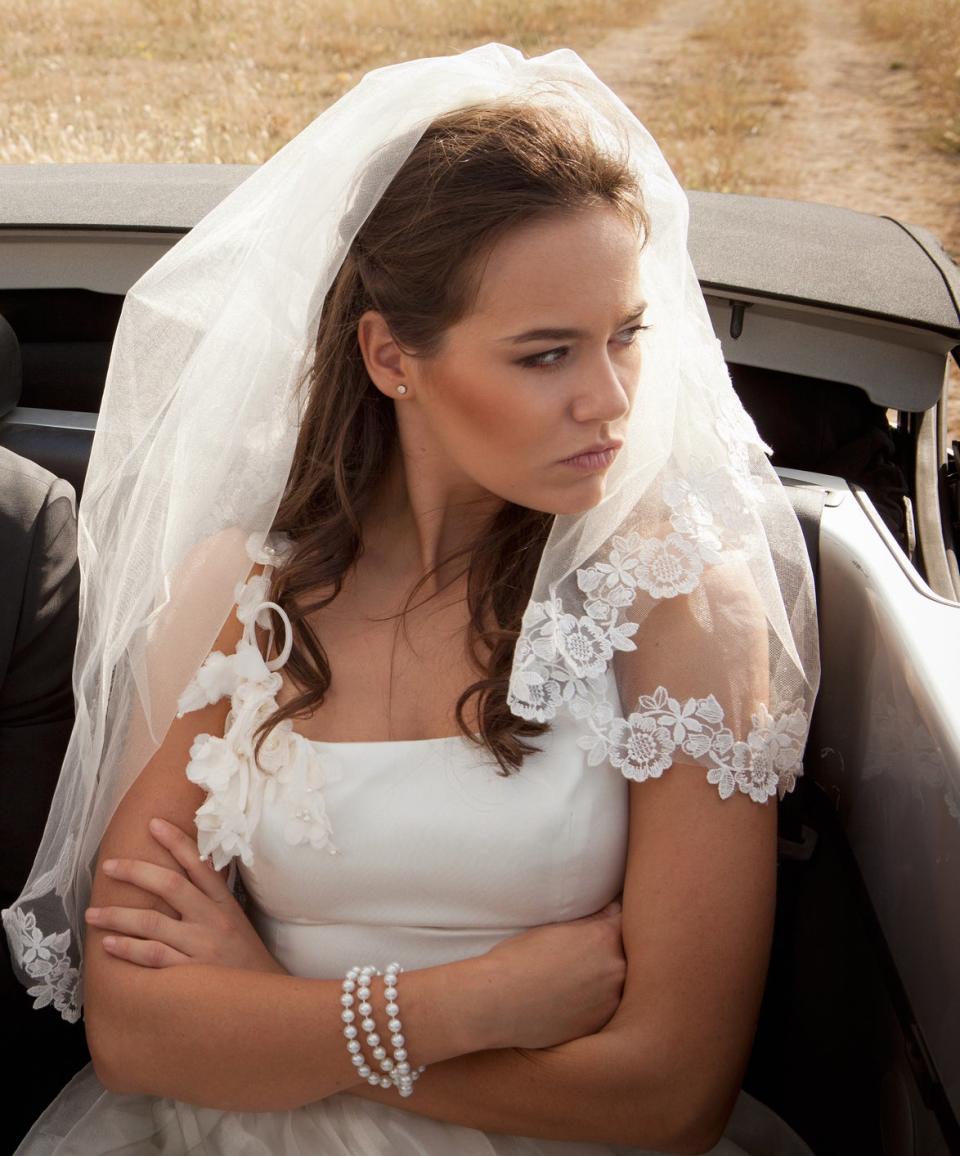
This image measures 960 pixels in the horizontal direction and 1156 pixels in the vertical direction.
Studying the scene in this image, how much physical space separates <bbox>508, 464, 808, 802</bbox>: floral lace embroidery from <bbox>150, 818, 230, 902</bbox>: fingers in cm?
48

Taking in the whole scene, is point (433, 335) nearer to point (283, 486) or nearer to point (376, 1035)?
point (283, 486)

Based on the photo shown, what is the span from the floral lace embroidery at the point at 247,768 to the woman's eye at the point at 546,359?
1.69 feet

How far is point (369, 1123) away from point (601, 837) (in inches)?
18.4

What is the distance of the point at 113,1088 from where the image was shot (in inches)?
61.4

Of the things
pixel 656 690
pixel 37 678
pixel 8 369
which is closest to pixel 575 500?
pixel 656 690

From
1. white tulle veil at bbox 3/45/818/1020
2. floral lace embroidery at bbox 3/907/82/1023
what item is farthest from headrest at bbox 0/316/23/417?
floral lace embroidery at bbox 3/907/82/1023

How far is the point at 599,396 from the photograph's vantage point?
1.45 meters

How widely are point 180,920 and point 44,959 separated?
284mm

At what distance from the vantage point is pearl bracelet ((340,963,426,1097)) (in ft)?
4.67

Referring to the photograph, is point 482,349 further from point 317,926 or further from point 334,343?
point 317,926

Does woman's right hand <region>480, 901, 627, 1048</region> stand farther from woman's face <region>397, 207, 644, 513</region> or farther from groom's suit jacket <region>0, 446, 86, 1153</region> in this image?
groom's suit jacket <region>0, 446, 86, 1153</region>

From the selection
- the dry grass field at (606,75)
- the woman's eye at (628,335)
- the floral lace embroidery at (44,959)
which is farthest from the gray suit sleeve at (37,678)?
the dry grass field at (606,75)

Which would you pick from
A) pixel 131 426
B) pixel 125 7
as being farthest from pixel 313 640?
pixel 125 7

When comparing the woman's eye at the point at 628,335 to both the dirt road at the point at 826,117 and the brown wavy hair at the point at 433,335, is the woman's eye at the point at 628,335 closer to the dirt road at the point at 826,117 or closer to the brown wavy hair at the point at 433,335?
the brown wavy hair at the point at 433,335
